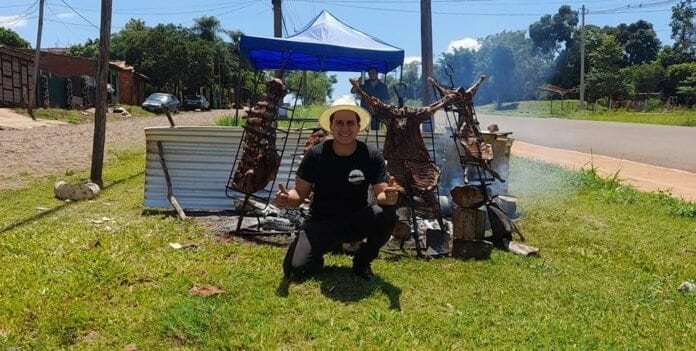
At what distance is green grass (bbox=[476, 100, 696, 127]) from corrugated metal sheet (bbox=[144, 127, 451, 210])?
2212 centimetres

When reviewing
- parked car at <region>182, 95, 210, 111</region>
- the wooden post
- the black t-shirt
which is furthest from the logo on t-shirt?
parked car at <region>182, 95, 210, 111</region>

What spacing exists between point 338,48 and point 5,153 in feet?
28.0

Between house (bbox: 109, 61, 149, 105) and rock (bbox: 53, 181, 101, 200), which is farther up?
house (bbox: 109, 61, 149, 105)

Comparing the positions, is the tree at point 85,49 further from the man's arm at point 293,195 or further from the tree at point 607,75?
the man's arm at point 293,195

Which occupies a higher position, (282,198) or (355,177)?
(355,177)

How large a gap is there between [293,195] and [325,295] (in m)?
0.69

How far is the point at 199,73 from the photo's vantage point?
155 feet

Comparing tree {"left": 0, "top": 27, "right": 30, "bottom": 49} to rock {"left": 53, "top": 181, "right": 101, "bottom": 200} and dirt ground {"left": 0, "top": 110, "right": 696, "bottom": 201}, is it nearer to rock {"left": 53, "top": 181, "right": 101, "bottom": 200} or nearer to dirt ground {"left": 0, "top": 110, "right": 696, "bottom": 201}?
dirt ground {"left": 0, "top": 110, "right": 696, "bottom": 201}

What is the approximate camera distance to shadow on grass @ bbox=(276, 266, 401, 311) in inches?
150

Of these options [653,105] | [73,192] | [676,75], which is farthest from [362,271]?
[676,75]

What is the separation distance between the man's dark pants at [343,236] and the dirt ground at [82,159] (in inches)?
234

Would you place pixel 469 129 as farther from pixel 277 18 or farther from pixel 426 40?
pixel 277 18

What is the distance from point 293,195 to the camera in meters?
4.00

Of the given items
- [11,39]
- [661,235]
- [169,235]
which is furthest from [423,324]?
[11,39]
